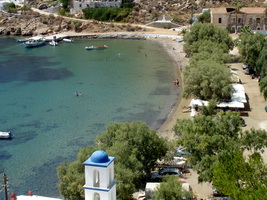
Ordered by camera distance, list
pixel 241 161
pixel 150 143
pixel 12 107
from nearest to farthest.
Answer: pixel 241 161, pixel 150 143, pixel 12 107

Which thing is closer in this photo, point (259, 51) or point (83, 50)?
point (259, 51)

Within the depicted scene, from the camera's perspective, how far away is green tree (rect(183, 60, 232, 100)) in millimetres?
51344

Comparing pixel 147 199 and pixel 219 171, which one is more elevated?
pixel 219 171

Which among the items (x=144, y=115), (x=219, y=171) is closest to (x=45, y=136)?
(x=144, y=115)

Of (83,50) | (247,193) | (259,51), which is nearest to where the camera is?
(247,193)

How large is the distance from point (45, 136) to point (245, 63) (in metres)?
39.0

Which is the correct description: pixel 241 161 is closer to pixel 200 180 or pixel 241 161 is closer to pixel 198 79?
pixel 200 180

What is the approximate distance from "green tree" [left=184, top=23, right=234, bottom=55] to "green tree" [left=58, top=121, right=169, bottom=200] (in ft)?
142

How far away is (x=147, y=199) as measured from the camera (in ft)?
103

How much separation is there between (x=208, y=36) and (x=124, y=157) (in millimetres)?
49438

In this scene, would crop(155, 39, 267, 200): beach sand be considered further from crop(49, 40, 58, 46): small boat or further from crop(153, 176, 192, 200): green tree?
crop(49, 40, 58, 46): small boat

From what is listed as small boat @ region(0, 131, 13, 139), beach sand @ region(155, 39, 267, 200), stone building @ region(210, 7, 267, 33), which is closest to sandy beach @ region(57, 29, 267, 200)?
beach sand @ region(155, 39, 267, 200)

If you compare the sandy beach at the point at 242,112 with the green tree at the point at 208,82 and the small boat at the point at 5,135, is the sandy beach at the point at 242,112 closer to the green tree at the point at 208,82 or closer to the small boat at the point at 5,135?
the green tree at the point at 208,82

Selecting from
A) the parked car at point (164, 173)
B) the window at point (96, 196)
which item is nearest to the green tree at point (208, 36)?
the parked car at point (164, 173)
